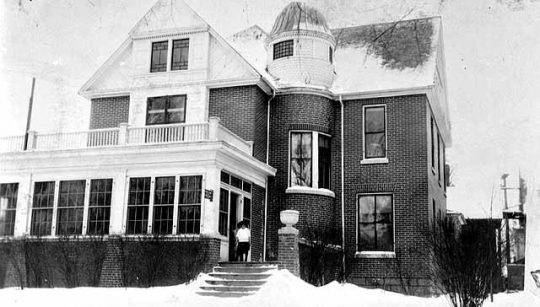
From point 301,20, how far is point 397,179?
7.02 meters

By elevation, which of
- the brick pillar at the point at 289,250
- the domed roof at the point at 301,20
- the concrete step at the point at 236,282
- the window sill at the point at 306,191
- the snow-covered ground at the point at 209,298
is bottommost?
the snow-covered ground at the point at 209,298

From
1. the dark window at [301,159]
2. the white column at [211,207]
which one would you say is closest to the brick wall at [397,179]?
A: the dark window at [301,159]

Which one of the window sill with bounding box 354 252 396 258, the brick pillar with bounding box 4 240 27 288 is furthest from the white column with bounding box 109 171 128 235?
the window sill with bounding box 354 252 396 258

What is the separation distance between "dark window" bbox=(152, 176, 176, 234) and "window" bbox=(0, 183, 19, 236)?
4.74 metres

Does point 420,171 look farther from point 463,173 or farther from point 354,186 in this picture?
point 463,173

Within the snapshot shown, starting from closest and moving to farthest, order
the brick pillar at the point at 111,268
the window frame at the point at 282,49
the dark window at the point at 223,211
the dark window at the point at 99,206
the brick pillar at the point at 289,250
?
1. the brick pillar at the point at 289,250
2. the brick pillar at the point at 111,268
3. the dark window at the point at 223,211
4. the dark window at the point at 99,206
5. the window frame at the point at 282,49

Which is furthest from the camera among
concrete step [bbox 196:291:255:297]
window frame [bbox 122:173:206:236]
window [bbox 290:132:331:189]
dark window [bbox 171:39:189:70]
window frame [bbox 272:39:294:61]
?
window frame [bbox 272:39:294:61]

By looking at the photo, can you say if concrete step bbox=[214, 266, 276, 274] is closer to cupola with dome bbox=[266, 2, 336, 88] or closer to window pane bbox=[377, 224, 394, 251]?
window pane bbox=[377, 224, 394, 251]

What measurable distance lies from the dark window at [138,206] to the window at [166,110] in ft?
13.2

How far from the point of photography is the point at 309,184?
2192cm

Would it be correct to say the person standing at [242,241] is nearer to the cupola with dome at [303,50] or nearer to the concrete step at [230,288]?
the concrete step at [230,288]

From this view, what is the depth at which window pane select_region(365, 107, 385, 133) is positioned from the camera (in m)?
22.5

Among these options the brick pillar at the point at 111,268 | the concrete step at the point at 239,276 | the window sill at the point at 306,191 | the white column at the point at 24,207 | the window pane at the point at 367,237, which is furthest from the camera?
the window pane at the point at 367,237

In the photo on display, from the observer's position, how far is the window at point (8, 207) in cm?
1959
